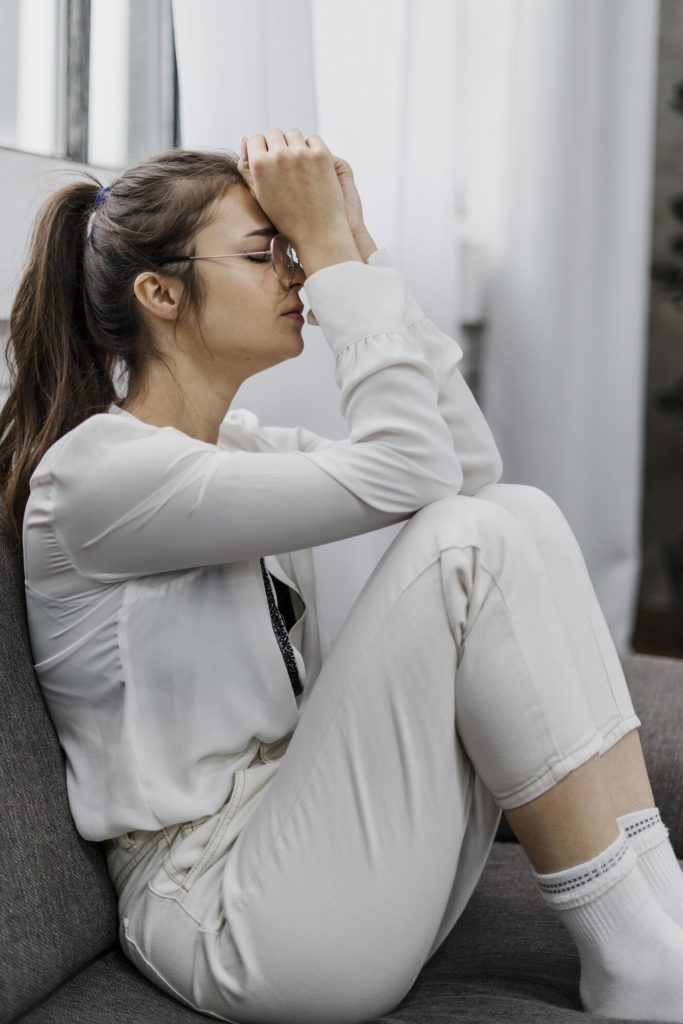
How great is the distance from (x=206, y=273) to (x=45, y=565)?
0.36 metres

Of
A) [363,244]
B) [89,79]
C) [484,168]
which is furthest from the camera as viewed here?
[484,168]

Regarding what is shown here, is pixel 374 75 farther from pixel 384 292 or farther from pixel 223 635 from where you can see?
pixel 223 635

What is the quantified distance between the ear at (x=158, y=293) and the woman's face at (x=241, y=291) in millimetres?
31

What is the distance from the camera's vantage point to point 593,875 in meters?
1.03

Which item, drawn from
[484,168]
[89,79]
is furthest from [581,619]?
[484,168]

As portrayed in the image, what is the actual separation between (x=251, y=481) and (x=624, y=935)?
551 millimetres

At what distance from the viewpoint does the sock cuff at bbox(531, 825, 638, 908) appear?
1.03 m

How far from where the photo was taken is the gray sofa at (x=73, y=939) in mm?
1011

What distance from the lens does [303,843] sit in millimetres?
1041

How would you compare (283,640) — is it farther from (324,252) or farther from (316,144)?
(316,144)

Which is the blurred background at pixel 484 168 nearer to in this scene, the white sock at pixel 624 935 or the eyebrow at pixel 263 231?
the eyebrow at pixel 263 231

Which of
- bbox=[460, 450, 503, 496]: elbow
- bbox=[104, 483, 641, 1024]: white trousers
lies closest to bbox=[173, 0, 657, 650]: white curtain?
bbox=[460, 450, 503, 496]: elbow

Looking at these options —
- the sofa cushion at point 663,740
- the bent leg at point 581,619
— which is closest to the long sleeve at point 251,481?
the bent leg at point 581,619

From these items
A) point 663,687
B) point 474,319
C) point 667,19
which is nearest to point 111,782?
point 663,687
